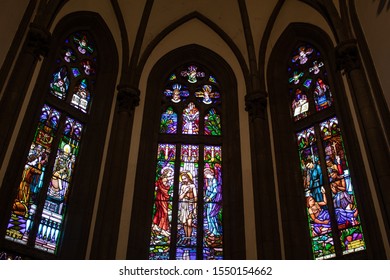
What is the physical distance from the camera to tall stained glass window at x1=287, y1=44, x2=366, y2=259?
9648 millimetres

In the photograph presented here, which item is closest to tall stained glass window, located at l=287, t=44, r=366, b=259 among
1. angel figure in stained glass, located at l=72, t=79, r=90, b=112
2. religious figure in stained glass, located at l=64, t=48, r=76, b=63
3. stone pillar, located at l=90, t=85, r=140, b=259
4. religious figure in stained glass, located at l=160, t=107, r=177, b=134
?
religious figure in stained glass, located at l=160, t=107, r=177, b=134

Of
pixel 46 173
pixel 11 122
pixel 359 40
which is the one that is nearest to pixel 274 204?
pixel 359 40

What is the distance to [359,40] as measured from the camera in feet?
35.3

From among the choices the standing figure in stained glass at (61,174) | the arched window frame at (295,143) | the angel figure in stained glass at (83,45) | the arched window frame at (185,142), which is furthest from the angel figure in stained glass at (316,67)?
the standing figure in stained glass at (61,174)

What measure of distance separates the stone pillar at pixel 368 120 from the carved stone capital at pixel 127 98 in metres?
4.54

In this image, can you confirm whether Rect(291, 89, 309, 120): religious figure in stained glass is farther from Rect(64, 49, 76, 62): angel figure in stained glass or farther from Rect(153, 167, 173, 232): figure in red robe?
Rect(64, 49, 76, 62): angel figure in stained glass

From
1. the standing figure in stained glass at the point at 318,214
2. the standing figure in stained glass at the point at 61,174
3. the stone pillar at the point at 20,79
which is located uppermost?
the stone pillar at the point at 20,79

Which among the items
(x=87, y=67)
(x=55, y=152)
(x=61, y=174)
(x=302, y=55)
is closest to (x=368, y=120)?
(x=302, y=55)

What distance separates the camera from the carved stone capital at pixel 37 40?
10344 mm

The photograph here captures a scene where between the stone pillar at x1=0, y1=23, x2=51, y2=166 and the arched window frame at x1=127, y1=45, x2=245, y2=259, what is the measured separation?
8.96 ft

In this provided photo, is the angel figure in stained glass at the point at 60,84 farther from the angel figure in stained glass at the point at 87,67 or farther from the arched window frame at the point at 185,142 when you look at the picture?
the arched window frame at the point at 185,142

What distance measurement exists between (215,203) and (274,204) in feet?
4.37

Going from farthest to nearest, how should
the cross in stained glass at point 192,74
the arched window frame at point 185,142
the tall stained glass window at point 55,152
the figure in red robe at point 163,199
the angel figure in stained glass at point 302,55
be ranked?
1. the cross in stained glass at point 192,74
2. the angel figure in stained glass at point 302,55
3. the figure in red robe at point 163,199
4. the arched window frame at point 185,142
5. the tall stained glass window at point 55,152
